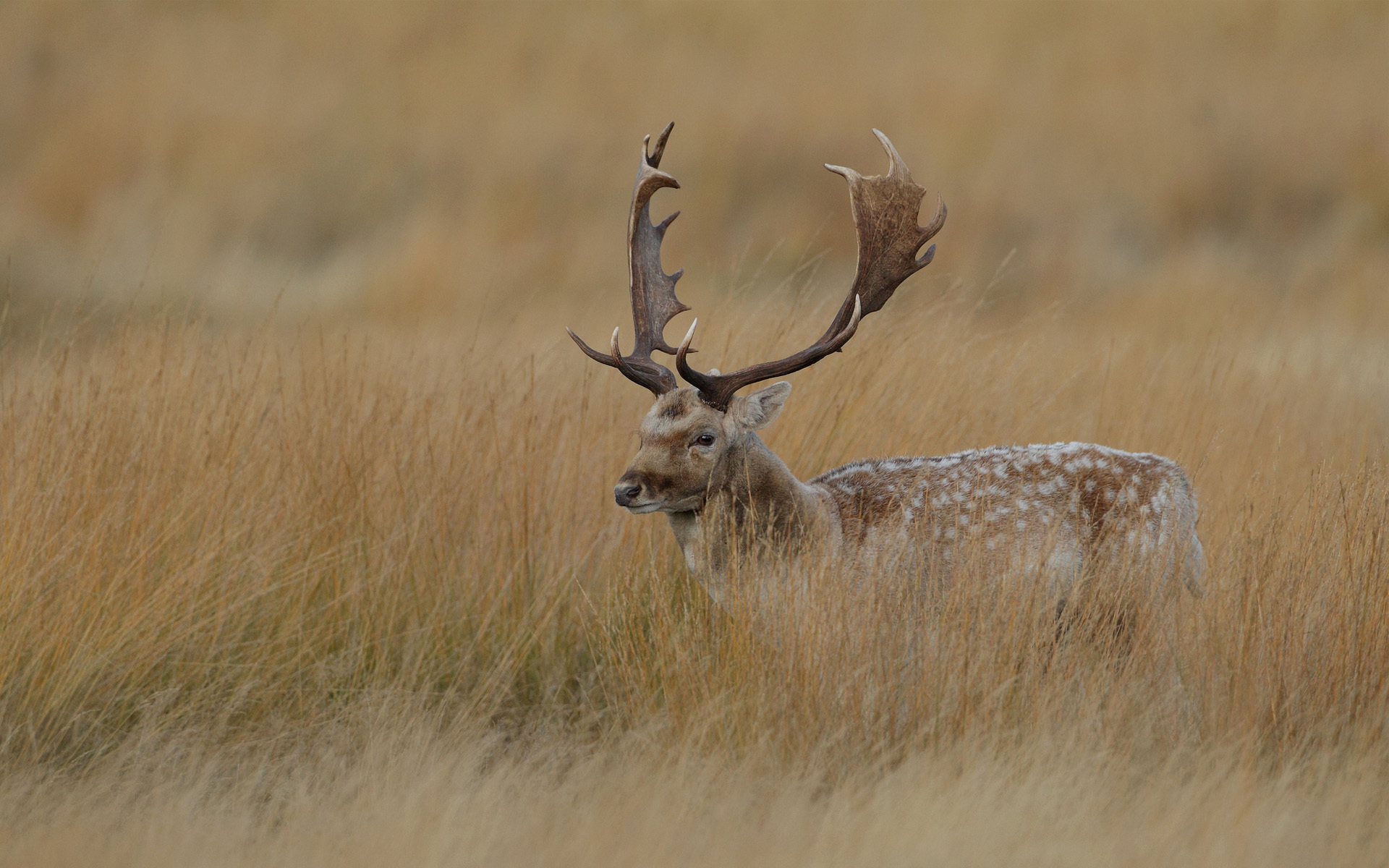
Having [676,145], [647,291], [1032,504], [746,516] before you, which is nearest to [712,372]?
[746,516]

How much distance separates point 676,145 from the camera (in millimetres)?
18875

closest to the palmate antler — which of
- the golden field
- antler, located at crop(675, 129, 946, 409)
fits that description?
antler, located at crop(675, 129, 946, 409)

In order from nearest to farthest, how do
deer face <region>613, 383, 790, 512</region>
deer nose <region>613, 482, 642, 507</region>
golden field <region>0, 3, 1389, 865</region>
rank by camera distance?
golden field <region>0, 3, 1389, 865</region>, deer nose <region>613, 482, 642, 507</region>, deer face <region>613, 383, 790, 512</region>

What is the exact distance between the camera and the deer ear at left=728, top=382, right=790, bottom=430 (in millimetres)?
4602

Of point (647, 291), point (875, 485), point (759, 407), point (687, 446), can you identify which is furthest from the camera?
point (647, 291)

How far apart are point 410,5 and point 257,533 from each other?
61.6 ft

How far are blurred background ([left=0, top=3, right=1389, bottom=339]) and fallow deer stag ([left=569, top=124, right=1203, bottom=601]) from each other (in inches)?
339

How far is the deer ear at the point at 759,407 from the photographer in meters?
4.60

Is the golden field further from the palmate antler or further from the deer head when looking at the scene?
the palmate antler

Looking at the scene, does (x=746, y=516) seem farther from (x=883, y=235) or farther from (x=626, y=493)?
(x=883, y=235)

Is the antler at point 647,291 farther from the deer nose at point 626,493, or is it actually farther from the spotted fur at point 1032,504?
the spotted fur at point 1032,504

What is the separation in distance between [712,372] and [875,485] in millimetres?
734

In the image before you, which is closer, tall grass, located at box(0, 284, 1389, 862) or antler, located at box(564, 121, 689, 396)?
tall grass, located at box(0, 284, 1389, 862)

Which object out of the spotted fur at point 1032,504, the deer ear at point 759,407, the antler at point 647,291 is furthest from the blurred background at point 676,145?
the deer ear at point 759,407
